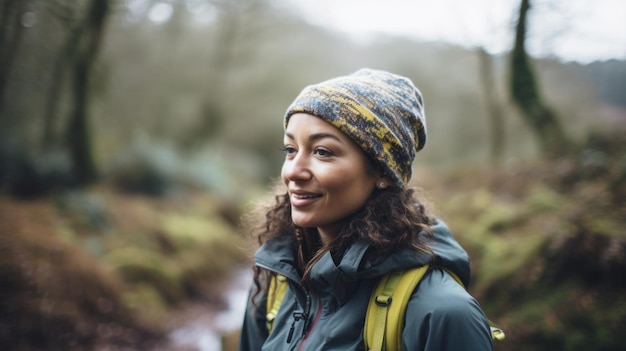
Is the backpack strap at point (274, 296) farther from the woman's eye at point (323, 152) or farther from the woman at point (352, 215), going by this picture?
the woman's eye at point (323, 152)

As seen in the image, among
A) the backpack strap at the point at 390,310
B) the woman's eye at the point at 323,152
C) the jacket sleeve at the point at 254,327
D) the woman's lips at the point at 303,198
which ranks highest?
the woman's eye at the point at 323,152

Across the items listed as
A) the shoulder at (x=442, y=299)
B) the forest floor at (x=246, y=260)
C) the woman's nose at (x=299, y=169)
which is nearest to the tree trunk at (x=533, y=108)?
the forest floor at (x=246, y=260)

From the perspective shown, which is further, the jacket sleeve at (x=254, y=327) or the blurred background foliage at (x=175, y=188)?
the blurred background foliage at (x=175, y=188)

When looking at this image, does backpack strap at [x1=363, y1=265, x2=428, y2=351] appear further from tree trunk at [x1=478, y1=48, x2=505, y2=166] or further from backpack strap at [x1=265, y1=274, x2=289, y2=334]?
tree trunk at [x1=478, y1=48, x2=505, y2=166]

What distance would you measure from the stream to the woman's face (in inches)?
162

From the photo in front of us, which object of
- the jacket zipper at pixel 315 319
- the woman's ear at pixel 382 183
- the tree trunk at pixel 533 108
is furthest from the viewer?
the tree trunk at pixel 533 108

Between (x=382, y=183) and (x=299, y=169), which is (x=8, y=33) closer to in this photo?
(x=299, y=169)

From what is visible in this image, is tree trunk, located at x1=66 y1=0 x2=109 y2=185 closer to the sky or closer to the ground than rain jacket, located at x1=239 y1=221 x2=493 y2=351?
closer to the sky

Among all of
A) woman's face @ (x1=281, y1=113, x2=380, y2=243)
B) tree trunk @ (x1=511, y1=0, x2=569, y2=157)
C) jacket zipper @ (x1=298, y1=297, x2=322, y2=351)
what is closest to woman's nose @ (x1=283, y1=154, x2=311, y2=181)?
woman's face @ (x1=281, y1=113, x2=380, y2=243)

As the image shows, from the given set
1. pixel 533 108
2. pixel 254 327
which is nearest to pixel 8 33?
pixel 254 327

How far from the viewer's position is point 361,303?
67.4 inches

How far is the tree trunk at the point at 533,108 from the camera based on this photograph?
5.96 meters

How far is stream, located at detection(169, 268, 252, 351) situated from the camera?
6.07 metres

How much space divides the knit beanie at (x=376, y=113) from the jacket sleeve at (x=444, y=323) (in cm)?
59
